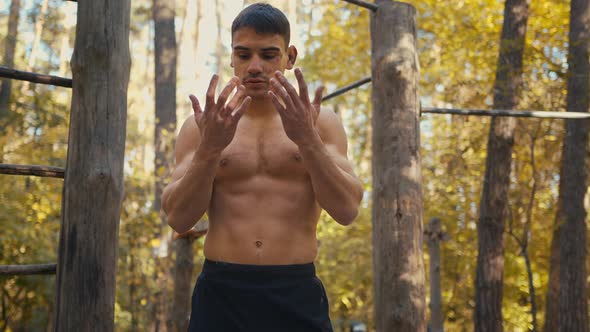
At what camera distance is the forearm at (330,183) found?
1982 mm

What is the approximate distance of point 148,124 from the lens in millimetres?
27656

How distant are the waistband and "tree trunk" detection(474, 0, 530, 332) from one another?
5.35 m

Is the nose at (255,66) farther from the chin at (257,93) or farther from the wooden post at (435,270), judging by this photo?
the wooden post at (435,270)

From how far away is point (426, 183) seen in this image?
10898 millimetres

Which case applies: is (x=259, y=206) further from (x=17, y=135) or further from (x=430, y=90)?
(x=430, y=90)

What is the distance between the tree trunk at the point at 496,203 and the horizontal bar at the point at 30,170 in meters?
5.37

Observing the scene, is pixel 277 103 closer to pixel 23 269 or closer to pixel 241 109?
pixel 241 109

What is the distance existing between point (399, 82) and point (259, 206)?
1.73 m

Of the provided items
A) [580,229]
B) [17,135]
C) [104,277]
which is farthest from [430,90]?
[104,277]

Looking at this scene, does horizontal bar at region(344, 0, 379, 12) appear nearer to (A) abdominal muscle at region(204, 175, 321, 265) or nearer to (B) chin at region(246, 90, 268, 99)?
(B) chin at region(246, 90, 268, 99)

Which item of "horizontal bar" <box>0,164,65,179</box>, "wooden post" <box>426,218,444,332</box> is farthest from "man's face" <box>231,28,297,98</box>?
"wooden post" <box>426,218,444,332</box>

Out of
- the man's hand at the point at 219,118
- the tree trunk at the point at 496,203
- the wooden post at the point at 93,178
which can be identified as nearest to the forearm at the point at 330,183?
the man's hand at the point at 219,118

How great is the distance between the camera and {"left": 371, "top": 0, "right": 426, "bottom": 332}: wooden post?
356cm

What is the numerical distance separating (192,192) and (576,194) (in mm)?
6300
